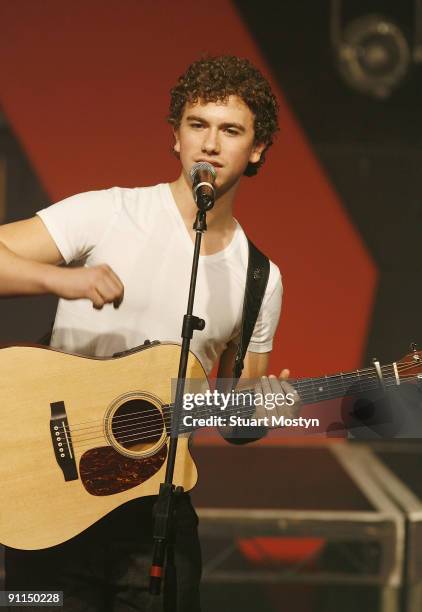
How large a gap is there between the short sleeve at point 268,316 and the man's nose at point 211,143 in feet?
1.33

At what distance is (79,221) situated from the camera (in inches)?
92.4

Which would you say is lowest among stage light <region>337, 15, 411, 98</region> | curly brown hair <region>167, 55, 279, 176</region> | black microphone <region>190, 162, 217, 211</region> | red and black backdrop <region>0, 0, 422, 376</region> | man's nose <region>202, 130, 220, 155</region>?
black microphone <region>190, 162, 217, 211</region>

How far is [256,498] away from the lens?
3.79 metres

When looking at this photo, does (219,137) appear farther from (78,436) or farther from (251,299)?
(78,436)

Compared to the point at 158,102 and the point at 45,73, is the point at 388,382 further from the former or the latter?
the point at 45,73

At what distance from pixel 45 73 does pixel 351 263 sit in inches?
63.3

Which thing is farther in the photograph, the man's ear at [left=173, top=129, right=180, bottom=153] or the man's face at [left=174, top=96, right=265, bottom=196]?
the man's ear at [left=173, top=129, right=180, bottom=153]

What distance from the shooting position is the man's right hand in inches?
81.1

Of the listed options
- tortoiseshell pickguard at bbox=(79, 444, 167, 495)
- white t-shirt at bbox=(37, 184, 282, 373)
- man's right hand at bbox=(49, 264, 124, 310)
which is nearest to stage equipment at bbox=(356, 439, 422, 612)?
white t-shirt at bbox=(37, 184, 282, 373)

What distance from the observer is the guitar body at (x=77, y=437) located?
218 cm

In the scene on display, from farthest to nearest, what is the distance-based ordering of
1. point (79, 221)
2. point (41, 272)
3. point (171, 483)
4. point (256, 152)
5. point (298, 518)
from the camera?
point (298, 518) < point (256, 152) < point (79, 221) < point (41, 272) < point (171, 483)

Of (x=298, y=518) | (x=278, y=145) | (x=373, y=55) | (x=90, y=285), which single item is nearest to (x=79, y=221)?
(x=90, y=285)

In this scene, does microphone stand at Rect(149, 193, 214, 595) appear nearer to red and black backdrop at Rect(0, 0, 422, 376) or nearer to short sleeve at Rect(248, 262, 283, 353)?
short sleeve at Rect(248, 262, 283, 353)

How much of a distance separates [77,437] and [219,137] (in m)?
0.95
